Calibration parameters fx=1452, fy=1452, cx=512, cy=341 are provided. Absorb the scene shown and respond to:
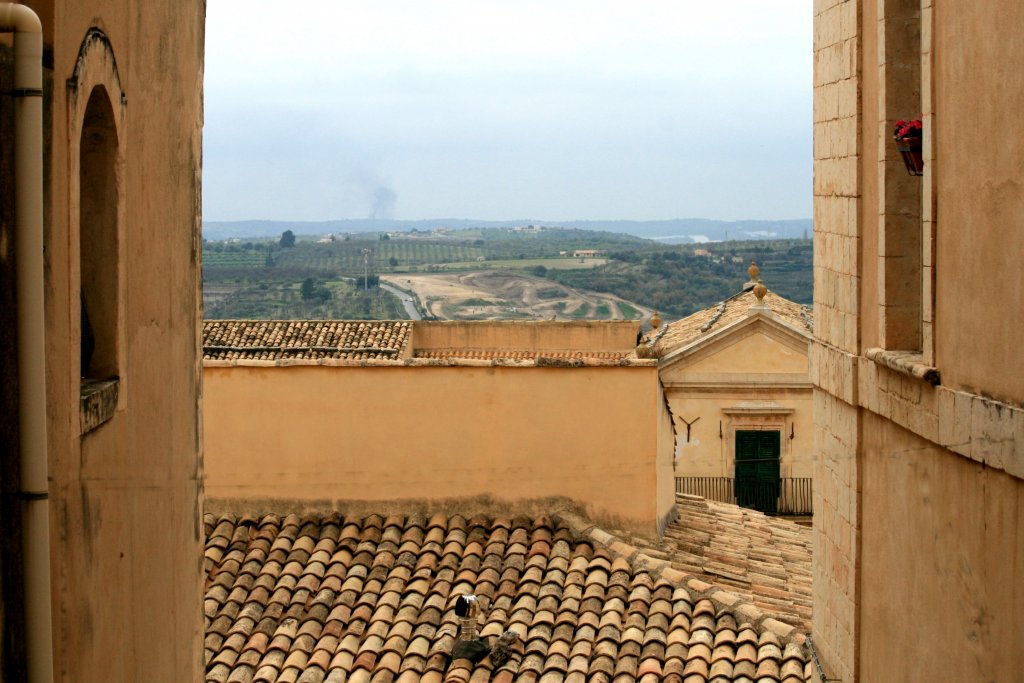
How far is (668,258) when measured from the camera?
90188mm

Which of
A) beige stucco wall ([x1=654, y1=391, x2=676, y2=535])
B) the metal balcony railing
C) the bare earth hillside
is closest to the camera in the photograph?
beige stucco wall ([x1=654, y1=391, x2=676, y2=535])

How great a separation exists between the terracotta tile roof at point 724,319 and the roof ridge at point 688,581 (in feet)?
51.4

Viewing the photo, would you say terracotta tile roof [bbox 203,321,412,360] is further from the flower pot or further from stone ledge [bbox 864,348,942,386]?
the flower pot

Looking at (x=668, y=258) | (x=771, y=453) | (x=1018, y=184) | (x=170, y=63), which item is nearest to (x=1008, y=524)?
(x=1018, y=184)

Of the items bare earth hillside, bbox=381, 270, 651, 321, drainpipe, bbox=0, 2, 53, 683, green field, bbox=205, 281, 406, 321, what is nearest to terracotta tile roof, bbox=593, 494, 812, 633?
drainpipe, bbox=0, 2, 53, 683

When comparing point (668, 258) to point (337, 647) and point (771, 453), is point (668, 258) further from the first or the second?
point (337, 647)

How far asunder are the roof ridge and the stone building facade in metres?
0.98

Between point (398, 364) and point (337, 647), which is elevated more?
point (398, 364)

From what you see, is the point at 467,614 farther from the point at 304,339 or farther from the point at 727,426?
the point at 304,339

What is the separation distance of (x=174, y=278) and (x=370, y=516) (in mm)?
5455

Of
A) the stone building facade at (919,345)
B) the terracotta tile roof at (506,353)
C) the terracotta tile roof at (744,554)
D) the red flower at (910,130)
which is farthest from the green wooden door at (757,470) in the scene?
the red flower at (910,130)

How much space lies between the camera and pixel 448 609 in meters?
10.8

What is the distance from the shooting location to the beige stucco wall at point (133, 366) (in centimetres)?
455

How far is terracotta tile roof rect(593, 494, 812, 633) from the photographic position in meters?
12.2
